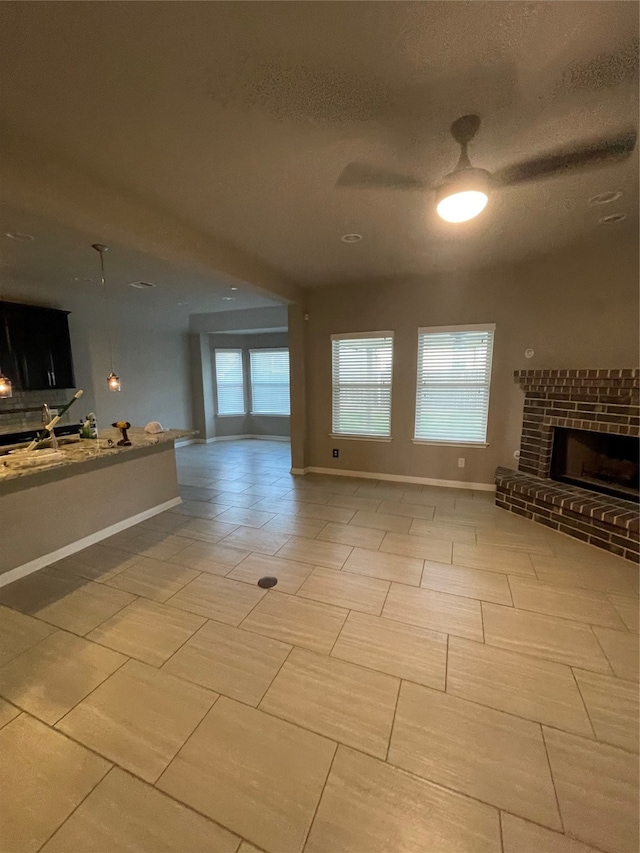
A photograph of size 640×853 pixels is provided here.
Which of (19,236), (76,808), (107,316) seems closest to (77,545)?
(76,808)

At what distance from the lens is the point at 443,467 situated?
4660 millimetres

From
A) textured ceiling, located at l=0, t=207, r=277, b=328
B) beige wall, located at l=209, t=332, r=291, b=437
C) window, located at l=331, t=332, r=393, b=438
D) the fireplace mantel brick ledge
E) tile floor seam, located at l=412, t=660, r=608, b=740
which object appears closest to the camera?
tile floor seam, located at l=412, t=660, r=608, b=740

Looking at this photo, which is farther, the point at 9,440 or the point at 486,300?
the point at 9,440

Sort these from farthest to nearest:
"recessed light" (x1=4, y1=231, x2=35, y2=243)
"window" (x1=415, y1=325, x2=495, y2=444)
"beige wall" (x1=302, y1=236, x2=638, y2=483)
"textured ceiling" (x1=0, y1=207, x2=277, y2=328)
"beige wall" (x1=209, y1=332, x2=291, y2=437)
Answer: "beige wall" (x1=209, y1=332, x2=291, y2=437)
"window" (x1=415, y1=325, x2=495, y2=444)
"beige wall" (x1=302, y1=236, x2=638, y2=483)
"textured ceiling" (x1=0, y1=207, x2=277, y2=328)
"recessed light" (x1=4, y1=231, x2=35, y2=243)

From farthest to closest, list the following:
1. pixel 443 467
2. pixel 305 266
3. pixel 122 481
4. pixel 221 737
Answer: pixel 443 467, pixel 305 266, pixel 122 481, pixel 221 737

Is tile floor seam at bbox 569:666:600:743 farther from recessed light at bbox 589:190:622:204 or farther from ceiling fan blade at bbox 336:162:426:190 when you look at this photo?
recessed light at bbox 589:190:622:204

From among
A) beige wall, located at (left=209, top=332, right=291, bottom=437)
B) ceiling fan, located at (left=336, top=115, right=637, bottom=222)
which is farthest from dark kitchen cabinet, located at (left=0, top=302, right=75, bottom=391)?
ceiling fan, located at (left=336, top=115, right=637, bottom=222)

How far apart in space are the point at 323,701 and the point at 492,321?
421 centimetres

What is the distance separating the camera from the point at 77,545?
3.03m

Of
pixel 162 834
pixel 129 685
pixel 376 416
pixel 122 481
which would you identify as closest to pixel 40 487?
pixel 122 481

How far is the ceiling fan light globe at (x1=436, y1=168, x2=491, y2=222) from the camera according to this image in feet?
5.39

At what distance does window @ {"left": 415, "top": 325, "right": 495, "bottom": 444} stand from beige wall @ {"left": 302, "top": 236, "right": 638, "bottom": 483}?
10 centimetres

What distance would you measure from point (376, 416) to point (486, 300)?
202 cm

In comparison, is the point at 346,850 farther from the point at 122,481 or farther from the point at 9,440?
the point at 9,440
